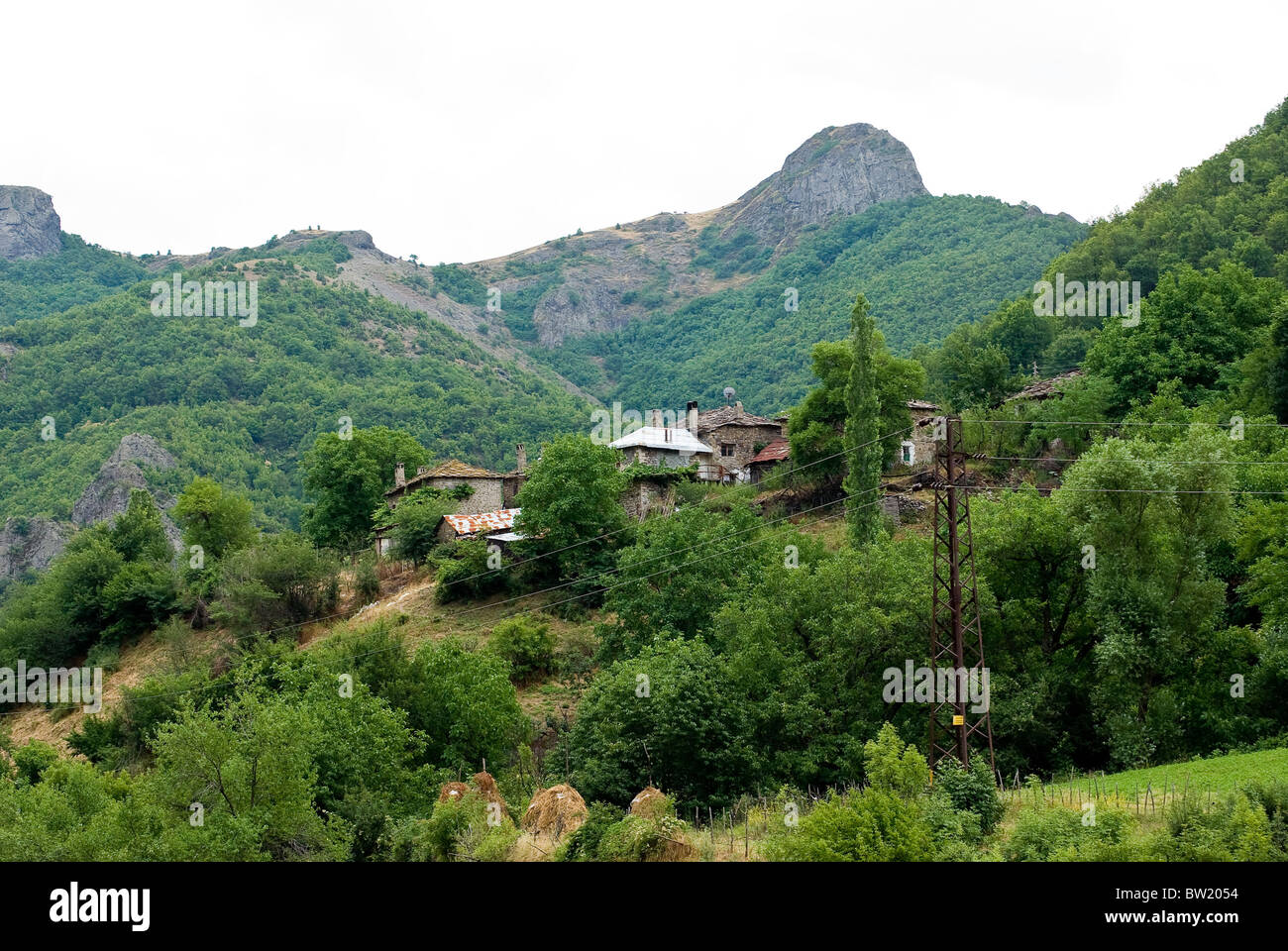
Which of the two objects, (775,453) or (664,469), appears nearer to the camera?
(664,469)

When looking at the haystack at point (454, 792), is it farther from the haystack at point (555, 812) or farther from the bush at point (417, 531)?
the bush at point (417, 531)

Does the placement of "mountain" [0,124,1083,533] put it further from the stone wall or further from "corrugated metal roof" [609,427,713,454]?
the stone wall

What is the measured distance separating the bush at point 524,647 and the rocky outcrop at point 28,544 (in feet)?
226

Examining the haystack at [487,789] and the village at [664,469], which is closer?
the haystack at [487,789]

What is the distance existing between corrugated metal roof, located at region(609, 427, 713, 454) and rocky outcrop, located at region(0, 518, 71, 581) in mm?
60442

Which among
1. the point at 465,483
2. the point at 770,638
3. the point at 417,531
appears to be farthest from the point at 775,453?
the point at 770,638

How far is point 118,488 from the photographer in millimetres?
106625

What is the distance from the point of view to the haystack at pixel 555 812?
27.0 m

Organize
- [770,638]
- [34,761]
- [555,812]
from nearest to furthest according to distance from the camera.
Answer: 1. [555,812]
2. [770,638]
3. [34,761]

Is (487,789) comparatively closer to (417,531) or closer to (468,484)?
(417,531)

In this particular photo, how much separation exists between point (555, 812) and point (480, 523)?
32793mm

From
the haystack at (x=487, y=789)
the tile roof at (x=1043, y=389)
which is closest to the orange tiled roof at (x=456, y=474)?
the tile roof at (x=1043, y=389)

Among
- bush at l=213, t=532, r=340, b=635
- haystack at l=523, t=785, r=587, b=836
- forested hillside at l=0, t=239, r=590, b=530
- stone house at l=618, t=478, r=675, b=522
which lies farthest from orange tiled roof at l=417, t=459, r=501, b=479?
forested hillside at l=0, t=239, r=590, b=530

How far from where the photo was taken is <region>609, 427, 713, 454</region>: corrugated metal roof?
210 ft
